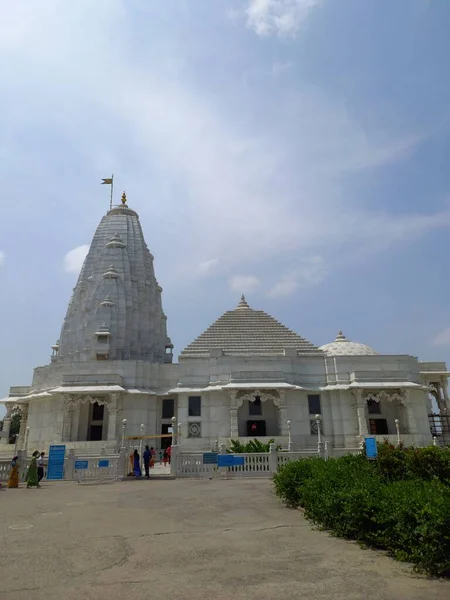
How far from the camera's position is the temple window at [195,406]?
1374 inches

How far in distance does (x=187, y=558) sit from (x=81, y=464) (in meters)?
16.0

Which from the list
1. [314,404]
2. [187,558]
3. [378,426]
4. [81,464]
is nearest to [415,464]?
[187,558]

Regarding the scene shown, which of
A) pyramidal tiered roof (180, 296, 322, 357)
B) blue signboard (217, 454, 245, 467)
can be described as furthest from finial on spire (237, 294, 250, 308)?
blue signboard (217, 454, 245, 467)

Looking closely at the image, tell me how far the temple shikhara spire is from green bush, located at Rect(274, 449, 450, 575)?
2152cm

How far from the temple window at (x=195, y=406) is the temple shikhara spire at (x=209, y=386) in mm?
119

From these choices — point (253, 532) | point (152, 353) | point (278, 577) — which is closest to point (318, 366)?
point (152, 353)

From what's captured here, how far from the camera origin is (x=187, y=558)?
258 inches

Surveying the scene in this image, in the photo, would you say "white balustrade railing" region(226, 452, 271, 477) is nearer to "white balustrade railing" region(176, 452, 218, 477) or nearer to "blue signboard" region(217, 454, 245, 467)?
"blue signboard" region(217, 454, 245, 467)

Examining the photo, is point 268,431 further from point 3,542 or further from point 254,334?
point 3,542

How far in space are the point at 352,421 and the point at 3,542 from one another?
31.0 meters

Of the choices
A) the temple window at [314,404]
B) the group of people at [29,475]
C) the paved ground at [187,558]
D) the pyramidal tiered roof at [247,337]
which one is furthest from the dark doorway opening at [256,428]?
the paved ground at [187,558]

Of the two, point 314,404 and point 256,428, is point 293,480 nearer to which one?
point 314,404

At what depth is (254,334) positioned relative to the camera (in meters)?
42.4

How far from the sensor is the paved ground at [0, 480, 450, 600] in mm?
5168
